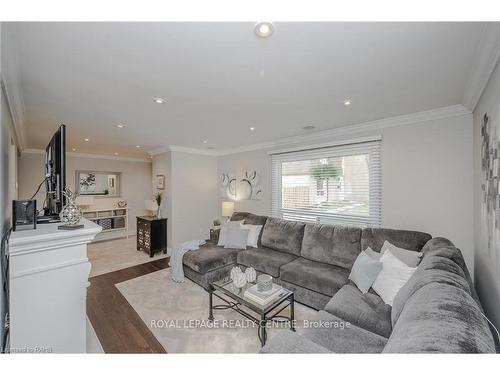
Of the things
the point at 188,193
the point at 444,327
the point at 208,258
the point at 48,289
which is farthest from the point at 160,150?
the point at 444,327

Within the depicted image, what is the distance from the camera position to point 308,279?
8.00 feet

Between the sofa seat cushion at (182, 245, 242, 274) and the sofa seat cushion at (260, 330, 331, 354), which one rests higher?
the sofa seat cushion at (260, 330, 331, 354)

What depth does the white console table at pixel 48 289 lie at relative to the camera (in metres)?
1.16

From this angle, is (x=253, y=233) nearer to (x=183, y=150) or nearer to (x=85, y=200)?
(x=183, y=150)

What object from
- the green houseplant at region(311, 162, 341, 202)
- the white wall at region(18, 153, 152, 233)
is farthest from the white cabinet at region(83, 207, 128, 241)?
the green houseplant at region(311, 162, 341, 202)

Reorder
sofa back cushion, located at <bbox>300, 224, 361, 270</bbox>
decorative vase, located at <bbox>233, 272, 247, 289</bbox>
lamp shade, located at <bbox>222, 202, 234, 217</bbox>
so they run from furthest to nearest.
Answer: lamp shade, located at <bbox>222, 202, 234, 217</bbox> → sofa back cushion, located at <bbox>300, 224, 361, 270</bbox> → decorative vase, located at <bbox>233, 272, 247, 289</bbox>

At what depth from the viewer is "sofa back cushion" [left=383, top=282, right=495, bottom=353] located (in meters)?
0.71

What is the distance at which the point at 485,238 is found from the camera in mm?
1734

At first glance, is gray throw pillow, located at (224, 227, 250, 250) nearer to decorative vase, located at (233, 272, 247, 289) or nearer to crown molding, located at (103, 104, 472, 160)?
decorative vase, located at (233, 272, 247, 289)

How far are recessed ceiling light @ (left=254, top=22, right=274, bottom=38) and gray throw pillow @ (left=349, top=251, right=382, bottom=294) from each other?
216cm

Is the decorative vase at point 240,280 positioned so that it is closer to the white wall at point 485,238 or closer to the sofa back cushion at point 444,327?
the sofa back cushion at point 444,327

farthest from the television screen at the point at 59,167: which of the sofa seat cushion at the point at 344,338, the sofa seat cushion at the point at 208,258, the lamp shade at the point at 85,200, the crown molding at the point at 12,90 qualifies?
the lamp shade at the point at 85,200

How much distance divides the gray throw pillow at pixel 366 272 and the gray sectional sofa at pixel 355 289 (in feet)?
0.25
